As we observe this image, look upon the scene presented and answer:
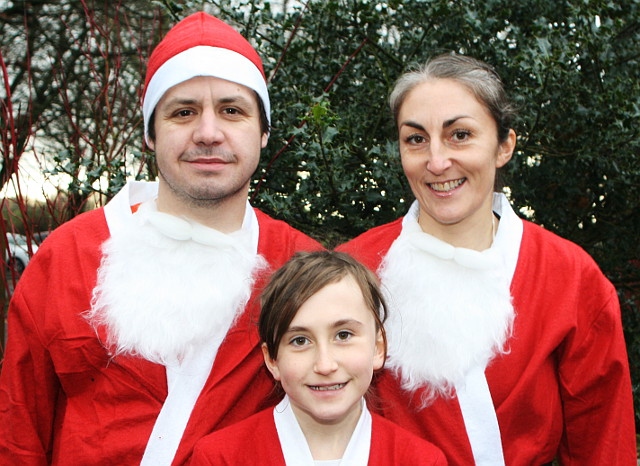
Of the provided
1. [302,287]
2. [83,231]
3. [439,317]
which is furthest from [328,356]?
[83,231]

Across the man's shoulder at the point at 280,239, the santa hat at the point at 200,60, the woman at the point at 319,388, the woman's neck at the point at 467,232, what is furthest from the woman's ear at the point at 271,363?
the santa hat at the point at 200,60

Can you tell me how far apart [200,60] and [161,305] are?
2.53ft

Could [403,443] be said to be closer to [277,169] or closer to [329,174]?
[329,174]

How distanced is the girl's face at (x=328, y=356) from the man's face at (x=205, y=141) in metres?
0.50

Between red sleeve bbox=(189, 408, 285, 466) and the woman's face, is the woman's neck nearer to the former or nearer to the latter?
the woman's face

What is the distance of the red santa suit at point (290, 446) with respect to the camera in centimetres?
219

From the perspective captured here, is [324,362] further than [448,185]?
No

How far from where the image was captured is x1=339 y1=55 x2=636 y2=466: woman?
7.84ft

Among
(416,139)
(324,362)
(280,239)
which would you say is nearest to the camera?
(324,362)

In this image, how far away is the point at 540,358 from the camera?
2.38 metres

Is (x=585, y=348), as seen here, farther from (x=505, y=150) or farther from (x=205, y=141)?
(x=205, y=141)

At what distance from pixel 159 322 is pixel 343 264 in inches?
23.0

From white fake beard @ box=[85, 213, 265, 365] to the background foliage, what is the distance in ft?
2.61

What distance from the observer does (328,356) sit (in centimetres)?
214
